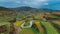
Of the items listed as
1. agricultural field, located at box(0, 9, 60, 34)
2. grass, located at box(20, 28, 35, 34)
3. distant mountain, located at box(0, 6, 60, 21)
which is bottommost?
grass, located at box(20, 28, 35, 34)

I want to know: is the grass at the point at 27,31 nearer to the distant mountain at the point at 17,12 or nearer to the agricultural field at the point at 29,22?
the agricultural field at the point at 29,22

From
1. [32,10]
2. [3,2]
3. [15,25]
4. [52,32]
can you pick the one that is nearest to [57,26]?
[52,32]

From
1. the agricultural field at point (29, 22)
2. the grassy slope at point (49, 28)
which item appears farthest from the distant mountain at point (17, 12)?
the grassy slope at point (49, 28)

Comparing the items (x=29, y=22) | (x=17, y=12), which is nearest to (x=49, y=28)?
(x=29, y=22)

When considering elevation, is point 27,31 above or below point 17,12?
below

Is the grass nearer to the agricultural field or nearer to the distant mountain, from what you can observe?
the agricultural field

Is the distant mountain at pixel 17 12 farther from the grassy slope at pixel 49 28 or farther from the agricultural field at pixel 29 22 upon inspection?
the grassy slope at pixel 49 28

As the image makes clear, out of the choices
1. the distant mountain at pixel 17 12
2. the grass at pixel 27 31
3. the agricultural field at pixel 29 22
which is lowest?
the grass at pixel 27 31

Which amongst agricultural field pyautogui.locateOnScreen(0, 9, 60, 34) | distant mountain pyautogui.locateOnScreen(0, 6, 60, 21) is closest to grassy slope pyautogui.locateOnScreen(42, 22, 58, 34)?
agricultural field pyautogui.locateOnScreen(0, 9, 60, 34)

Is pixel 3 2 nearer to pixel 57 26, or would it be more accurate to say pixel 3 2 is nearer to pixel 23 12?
pixel 23 12

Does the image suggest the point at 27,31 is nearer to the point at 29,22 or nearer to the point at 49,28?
the point at 29,22

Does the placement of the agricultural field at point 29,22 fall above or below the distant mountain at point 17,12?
below
